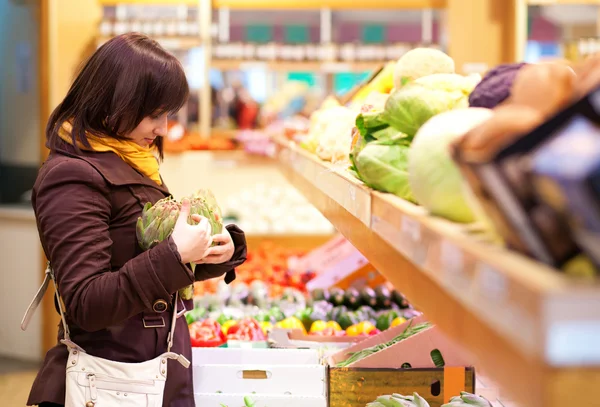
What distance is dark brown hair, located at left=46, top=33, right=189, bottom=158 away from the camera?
1.80 metres

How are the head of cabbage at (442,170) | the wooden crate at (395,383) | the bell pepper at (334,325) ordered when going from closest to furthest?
the head of cabbage at (442,170), the wooden crate at (395,383), the bell pepper at (334,325)

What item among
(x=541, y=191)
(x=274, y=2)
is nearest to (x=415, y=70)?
(x=541, y=191)

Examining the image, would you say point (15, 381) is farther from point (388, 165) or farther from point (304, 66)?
point (388, 165)

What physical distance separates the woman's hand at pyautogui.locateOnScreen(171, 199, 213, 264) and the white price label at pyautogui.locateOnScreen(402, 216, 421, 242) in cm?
70

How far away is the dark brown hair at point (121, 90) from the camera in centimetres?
180

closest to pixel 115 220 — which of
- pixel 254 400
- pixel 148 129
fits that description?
pixel 148 129

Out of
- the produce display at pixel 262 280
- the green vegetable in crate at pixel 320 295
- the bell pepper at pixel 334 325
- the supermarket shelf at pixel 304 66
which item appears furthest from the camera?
the supermarket shelf at pixel 304 66

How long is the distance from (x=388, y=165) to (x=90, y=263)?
27.4 inches

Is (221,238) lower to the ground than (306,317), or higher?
higher

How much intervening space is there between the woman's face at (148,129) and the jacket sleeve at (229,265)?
1.24 ft

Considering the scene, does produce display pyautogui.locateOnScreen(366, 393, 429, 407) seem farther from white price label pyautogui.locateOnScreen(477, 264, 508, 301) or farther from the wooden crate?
white price label pyautogui.locateOnScreen(477, 264, 508, 301)

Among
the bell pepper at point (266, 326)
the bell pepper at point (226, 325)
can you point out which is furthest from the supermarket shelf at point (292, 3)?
the bell pepper at point (226, 325)

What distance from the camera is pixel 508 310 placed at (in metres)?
0.68

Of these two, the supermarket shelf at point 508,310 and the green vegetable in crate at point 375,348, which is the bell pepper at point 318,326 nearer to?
the green vegetable in crate at point 375,348
